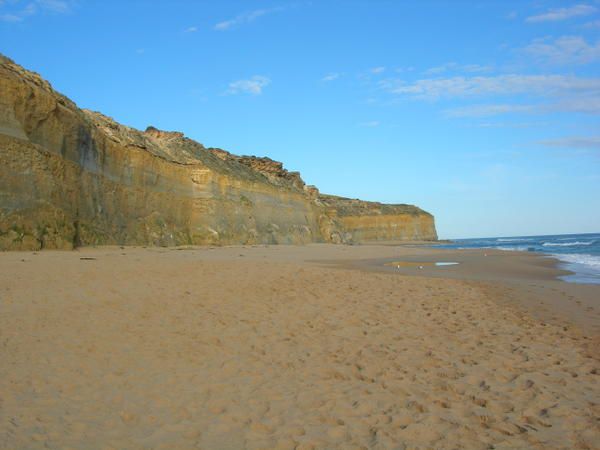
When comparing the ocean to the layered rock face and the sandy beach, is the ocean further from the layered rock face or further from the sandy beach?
the layered rock face

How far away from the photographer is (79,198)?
17.5 m

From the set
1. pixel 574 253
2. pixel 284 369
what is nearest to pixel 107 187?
pixel 284 369

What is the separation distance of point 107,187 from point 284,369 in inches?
704

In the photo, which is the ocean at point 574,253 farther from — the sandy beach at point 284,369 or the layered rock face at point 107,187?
the layered rock face at point 107,187

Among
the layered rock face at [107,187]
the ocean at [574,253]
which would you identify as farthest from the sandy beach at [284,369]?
the layered rock face at [107,187]

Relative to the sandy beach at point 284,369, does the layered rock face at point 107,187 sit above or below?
above

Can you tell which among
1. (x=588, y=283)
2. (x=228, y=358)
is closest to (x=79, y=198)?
(x=228, y=358)

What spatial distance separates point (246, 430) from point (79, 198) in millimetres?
16431

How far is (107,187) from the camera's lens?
66.5ft

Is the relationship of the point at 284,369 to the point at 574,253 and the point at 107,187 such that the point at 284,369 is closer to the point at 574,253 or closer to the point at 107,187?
the point at 107,187

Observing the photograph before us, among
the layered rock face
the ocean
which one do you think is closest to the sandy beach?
the ocean

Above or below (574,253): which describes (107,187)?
above

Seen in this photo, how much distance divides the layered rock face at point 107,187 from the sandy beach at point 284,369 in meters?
6.86

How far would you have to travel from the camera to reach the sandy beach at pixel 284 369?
3.37 meters
